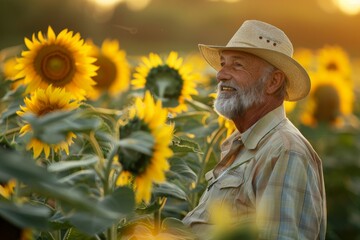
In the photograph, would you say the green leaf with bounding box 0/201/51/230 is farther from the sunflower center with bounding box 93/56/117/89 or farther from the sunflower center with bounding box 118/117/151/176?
the sunflower center with bounding box 93/56/117/89

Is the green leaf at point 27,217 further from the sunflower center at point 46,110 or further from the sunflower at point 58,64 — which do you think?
the sunflower at point 58,64

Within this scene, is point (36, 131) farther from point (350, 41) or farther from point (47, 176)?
point (350, 41)

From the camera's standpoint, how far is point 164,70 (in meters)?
3.91

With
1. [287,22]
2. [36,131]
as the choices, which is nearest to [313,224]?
[36,131]

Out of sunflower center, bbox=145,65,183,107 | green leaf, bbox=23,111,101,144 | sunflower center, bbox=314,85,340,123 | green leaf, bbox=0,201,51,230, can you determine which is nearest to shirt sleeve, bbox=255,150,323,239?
green leaf, bbox=23,111,101,144

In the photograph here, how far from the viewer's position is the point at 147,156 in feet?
6.55

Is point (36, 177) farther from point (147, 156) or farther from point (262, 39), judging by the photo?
point (262, 39)

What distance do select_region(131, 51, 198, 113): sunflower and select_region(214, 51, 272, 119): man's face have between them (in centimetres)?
60

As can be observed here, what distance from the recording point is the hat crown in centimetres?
321

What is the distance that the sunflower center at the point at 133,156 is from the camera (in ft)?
6.48

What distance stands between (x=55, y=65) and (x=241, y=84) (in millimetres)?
722

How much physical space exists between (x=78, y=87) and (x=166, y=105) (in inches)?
19.5

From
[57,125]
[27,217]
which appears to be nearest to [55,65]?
[57,125]

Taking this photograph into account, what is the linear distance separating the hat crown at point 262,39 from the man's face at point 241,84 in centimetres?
4
